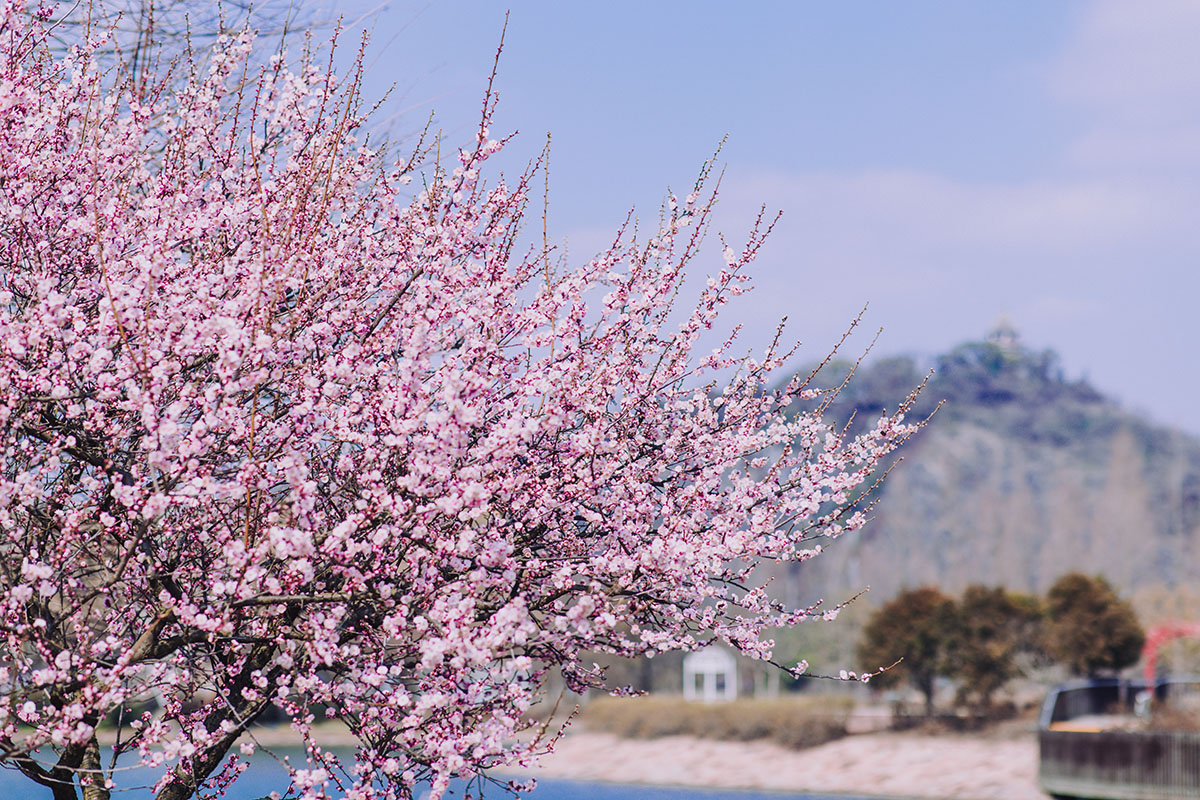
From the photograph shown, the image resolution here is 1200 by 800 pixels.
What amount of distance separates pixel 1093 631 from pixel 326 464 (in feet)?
124

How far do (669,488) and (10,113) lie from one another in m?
3.38

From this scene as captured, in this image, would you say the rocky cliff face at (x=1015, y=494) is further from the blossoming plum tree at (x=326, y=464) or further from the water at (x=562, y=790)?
the blossoming plum tree at (x=326, y=464)

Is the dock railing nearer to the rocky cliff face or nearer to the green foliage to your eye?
the rocky cliff face

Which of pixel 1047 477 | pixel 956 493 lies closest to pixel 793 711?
pixel 956 493

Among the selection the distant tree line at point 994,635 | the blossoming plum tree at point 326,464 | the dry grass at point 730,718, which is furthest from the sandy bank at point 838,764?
the blossoming plum tree at point 326,464

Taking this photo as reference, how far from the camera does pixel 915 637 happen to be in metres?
41.8

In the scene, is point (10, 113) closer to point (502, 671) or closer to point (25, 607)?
point (25, 607)

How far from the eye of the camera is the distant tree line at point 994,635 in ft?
128

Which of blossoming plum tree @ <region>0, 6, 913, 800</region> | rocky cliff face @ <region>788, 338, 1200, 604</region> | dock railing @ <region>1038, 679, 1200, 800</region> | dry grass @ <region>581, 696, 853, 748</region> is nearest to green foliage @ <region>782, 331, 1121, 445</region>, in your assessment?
rocky cliff face @ <region>788, 338, 1200, 604</region>

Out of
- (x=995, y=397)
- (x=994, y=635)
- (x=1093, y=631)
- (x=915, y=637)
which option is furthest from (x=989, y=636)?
(x=995, y=397)

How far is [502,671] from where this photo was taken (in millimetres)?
5629

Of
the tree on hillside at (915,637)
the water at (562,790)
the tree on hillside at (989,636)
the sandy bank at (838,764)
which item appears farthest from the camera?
the tree on hillside at (915,637)

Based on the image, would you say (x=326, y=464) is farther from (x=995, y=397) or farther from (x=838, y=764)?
(x=995, y=397)

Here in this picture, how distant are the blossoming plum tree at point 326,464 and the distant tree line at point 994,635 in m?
34.3
